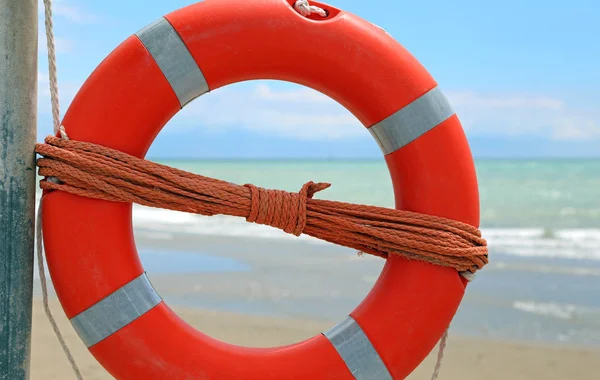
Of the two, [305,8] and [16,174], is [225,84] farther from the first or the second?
[16,174]

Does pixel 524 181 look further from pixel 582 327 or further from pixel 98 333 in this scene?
pixel 98 333

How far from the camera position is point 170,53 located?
4.79ft

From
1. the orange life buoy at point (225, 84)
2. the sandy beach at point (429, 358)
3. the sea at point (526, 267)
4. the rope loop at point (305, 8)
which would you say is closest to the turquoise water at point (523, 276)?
the sea at point (526, 267)

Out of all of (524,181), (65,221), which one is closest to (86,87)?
(65,221)

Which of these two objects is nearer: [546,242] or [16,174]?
[16,174]

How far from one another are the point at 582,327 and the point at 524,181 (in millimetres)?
15157

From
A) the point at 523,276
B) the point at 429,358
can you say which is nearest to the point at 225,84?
the point at 429,358

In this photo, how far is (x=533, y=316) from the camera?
344 cm

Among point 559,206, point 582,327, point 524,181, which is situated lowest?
point 582,327

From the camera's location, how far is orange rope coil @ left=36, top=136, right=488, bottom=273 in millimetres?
1420

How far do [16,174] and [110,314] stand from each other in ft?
1.26

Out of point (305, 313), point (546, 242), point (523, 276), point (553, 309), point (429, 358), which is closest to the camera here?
point (429, 358)

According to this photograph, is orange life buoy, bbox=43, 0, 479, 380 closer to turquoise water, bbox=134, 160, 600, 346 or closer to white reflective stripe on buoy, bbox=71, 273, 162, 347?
white reflective stripe on buoy, bbox=71, 273, 162, 347

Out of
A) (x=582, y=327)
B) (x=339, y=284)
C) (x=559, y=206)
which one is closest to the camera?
(x=582, y=327)
